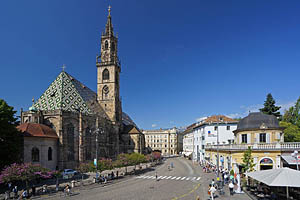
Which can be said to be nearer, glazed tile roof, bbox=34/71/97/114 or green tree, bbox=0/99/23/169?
green tree, bbox=0/99/23/169

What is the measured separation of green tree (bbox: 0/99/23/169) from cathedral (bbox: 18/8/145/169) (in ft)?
17.2

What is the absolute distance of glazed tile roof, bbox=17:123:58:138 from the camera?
36231 millimetres

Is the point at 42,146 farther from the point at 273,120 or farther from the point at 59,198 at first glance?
the point at 273,120

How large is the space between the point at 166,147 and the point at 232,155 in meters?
89.9

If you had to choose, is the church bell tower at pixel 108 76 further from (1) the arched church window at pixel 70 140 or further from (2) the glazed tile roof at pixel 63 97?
(1) the arched church window at pixel 70 140

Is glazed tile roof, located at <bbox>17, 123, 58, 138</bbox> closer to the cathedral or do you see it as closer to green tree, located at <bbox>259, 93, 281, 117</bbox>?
the cathedral

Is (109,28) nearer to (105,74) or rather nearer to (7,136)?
(105,74)

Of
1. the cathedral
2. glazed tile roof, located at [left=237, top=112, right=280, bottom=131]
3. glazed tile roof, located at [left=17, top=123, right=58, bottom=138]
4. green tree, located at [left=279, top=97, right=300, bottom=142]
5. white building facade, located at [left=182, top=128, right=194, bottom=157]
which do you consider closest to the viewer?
glazed tile roof, located at [left=237, top=112, right=280, bottom=131]

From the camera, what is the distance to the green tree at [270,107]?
5791 cm

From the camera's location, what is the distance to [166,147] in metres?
122

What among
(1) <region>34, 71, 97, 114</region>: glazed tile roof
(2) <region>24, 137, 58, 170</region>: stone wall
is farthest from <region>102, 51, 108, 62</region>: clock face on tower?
(2) <region>24, 137, 58, 170</region>: stone wall

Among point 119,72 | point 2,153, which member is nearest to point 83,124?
point 2,153

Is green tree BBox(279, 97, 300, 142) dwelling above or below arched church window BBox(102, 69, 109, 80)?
below

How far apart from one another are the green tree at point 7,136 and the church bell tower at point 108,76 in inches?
1502
